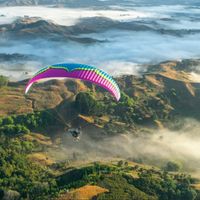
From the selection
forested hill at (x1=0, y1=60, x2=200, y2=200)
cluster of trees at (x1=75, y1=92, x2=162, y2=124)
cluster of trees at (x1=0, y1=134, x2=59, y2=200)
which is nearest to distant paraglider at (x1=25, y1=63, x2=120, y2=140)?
cluster of trees at (x1=0, y1=134, x2=59, y2=200)

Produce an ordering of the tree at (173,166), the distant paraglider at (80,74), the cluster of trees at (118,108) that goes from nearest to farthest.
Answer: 1. the distant paraglider at (80,74)
2. the tree at (173,166)
3. the cluster of trees at (118,108)

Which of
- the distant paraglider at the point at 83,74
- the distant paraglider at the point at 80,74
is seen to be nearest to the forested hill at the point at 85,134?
the distant paraglider at the point at 80,74

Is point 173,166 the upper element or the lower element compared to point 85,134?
lower

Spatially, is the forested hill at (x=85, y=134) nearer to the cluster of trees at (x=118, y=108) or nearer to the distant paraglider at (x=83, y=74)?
the cluster of trees at (x=118, y=108)

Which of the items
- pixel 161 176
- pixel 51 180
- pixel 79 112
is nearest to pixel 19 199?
pixel 51 180

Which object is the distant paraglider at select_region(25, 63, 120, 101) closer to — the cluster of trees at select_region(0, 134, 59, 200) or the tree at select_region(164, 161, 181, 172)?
the cluster of trees at select_region(0, 134, 59, 200)

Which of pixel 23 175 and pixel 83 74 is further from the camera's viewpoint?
pixel 23 175

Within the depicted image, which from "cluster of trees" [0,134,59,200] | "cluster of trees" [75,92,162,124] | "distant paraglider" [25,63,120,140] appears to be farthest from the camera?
"cluster of trees" [75,92,162,124]

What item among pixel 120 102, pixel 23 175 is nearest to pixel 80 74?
pixel 23 175

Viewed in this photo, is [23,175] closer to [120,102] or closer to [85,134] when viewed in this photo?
[85,134]

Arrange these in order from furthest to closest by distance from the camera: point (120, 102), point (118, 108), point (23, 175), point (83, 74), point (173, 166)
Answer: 1. point (120, 102)
2. point (118, 108)
3. point (173, 166)
4. point (23, 175)
5. point (83, 74)

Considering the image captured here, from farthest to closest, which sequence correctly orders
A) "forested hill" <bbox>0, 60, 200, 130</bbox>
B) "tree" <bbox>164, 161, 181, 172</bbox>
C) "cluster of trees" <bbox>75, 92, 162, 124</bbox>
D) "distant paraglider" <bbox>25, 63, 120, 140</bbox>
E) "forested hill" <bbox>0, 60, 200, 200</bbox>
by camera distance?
"forested hill" <bbox>0, 60, 200, 130</bbox> → "cluster of trees" <bbox>75, 92, 162, 124</bbox> → "tree" <bbox>164, 161, 181, 172</bbox> → "forested hill" <bbox>0, 60, 200, 200</bbox> → "distant paraglider" <bbox>25, 63, 120, 140</bbox>

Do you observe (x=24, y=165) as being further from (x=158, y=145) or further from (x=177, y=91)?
(x=177, y=91)
